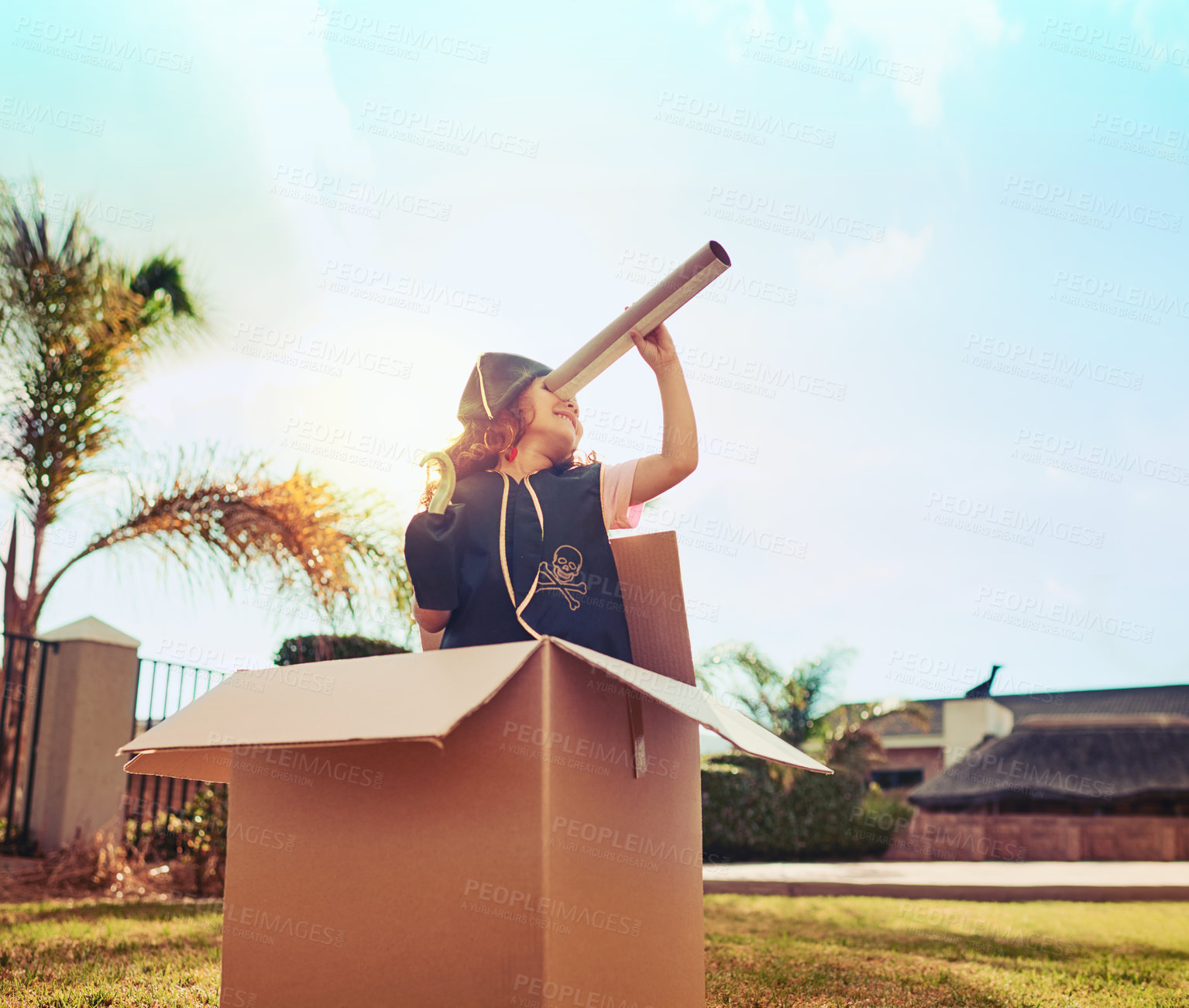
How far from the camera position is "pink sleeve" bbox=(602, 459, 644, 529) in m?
1.80

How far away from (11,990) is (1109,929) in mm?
5240

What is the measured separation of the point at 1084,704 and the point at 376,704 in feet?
108

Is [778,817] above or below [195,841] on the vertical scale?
below

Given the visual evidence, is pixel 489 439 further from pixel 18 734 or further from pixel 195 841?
pixel 18 734

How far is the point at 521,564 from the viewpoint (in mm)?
1565

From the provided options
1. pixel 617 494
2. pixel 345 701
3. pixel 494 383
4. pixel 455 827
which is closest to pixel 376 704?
pixel 345 701

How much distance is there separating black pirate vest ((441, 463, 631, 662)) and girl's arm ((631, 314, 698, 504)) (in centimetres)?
14

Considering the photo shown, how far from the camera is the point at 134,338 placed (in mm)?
6809

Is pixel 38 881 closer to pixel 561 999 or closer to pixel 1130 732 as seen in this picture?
pixel 561 999

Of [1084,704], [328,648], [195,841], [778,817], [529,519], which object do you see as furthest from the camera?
[1084,704]

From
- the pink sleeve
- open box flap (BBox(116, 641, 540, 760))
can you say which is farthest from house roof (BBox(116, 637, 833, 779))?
the pink sleeve

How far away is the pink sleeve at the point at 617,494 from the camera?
1.80m

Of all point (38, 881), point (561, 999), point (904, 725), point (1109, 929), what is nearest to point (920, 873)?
point (1109, 929)

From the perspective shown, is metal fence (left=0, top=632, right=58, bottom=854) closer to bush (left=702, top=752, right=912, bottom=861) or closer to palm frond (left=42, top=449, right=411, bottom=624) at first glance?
palm frond (left=42, top=449, right=411, bottom=624)
